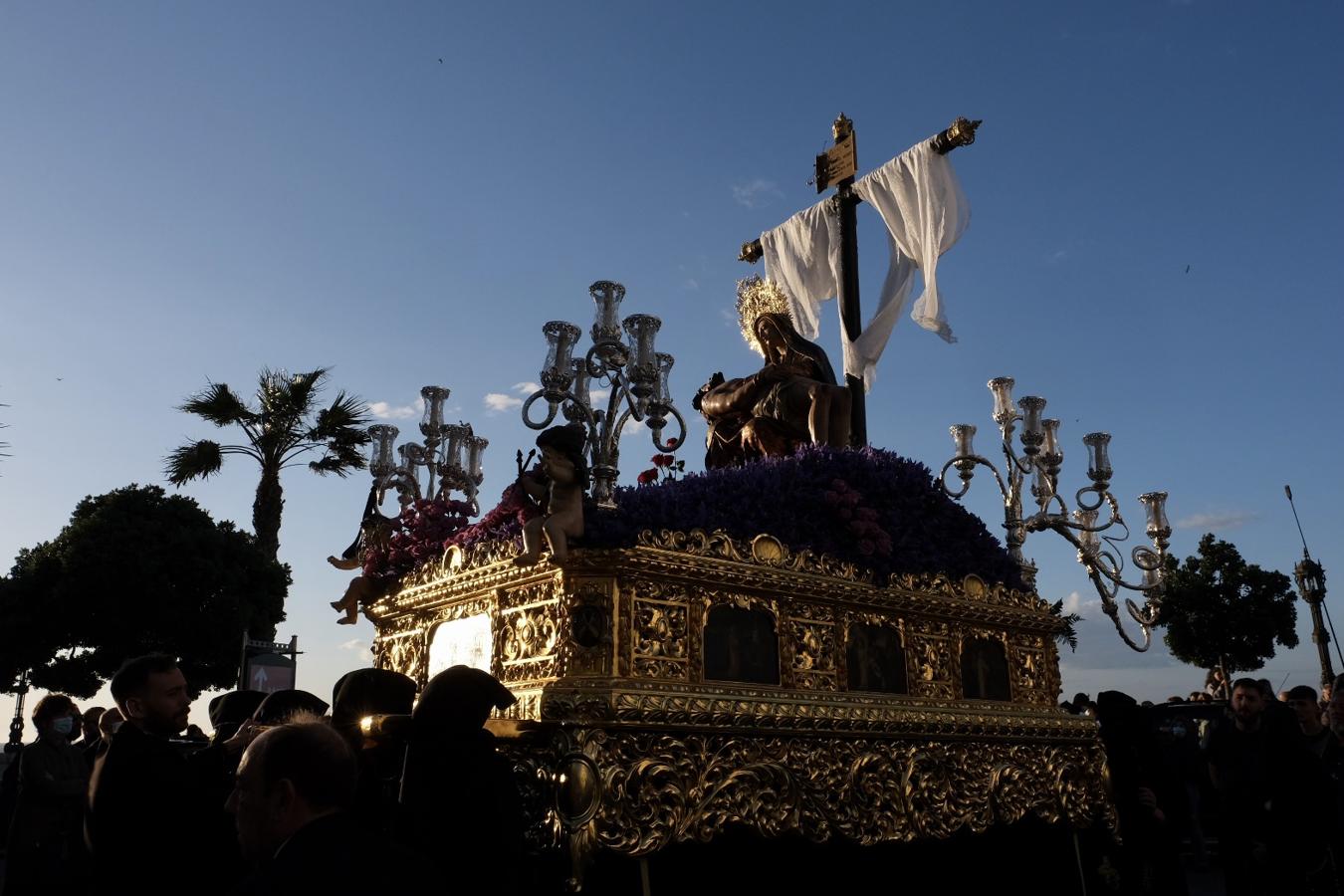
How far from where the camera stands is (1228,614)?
28.6 metres

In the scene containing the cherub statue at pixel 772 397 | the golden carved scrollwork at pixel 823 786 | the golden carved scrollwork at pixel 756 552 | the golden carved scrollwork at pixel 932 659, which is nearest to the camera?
the golden carved scrollwork at pixel 823 786

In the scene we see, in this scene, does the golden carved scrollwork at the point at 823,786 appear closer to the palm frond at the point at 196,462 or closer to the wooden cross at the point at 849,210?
the wooden cross at the point at 849,210

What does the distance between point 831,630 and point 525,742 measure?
2151 millimetres

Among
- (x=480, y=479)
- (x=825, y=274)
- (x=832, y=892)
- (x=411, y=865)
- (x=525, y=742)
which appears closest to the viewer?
(x=411, y=865)

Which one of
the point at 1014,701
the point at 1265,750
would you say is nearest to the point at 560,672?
the point at 1014,701

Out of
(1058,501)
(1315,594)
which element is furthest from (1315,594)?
(1058,501)

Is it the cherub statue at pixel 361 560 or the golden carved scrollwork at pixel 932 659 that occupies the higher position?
the cherub statue at pixel 361 560

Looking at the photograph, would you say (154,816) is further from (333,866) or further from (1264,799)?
(1264,799)

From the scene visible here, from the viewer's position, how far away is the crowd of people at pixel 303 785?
2176 millimetres

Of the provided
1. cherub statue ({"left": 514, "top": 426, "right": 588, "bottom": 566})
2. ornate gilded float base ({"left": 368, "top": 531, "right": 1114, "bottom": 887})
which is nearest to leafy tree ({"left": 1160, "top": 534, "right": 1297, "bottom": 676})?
ornate gilded float base ({"left": 368, "top": 531, "right": 1114, "bottom": 887})

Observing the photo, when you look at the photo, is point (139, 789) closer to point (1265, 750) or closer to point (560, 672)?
point (560, 672)

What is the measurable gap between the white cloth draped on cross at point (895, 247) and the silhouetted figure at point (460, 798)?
20.5 feet

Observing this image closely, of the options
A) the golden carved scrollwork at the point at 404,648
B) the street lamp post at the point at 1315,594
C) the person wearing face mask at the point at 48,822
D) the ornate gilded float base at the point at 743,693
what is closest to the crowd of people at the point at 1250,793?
the ornate gilded float base at the point at 743,693

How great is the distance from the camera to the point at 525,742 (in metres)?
4.81
